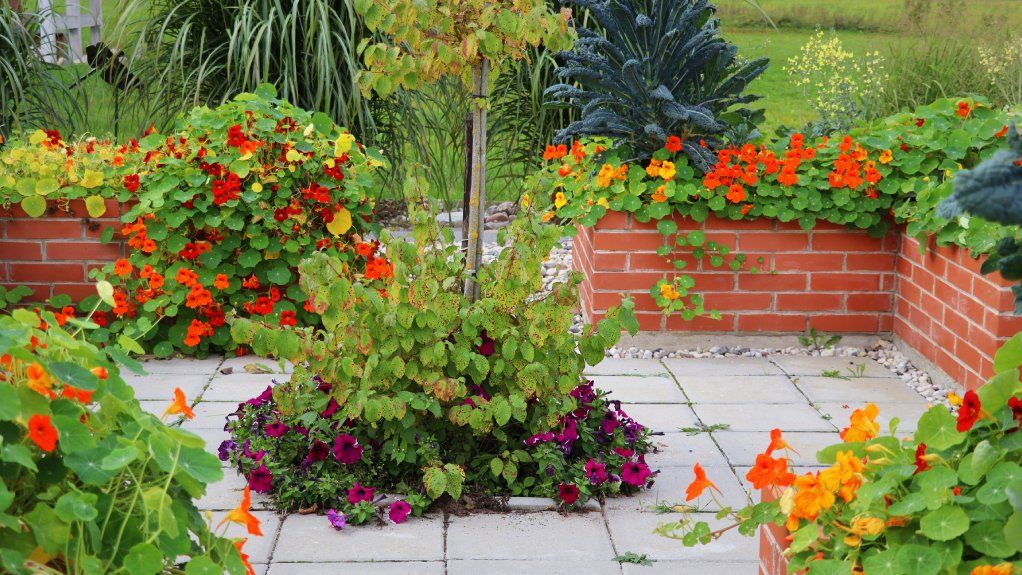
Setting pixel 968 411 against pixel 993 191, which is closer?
pixel 993 191

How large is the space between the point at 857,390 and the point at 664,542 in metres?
1.38

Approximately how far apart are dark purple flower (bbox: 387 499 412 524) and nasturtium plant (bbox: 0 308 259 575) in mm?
893

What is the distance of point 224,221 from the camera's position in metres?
3.79

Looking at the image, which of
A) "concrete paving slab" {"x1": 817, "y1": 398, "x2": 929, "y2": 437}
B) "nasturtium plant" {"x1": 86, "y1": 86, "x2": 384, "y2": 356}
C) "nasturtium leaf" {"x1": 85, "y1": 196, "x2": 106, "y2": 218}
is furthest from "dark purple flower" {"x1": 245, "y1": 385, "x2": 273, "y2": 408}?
"concrete paving slab" {"x1": 817, "y1": 398, "x2": 929, "y2": 437}

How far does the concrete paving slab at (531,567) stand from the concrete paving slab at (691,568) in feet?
0.15

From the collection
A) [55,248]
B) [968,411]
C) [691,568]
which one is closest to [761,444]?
[691,568]

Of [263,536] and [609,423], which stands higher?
[609,423]

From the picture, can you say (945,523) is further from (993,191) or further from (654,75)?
(654,75)

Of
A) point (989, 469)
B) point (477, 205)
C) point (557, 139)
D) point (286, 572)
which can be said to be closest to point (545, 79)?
point (557, 139)

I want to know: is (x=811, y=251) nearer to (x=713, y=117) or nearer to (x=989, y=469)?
(x=713, y=117)

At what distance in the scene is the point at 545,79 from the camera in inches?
224

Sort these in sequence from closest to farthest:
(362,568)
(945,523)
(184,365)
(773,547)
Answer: (945,523) < (773,547) < (362,568) < (184,365)

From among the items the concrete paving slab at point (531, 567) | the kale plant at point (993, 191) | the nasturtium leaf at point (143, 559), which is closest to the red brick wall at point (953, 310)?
the concrete paving slab at point (531, 567)

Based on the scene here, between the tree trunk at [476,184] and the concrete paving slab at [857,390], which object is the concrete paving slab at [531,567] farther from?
the concrete paving slab at [857,390]
